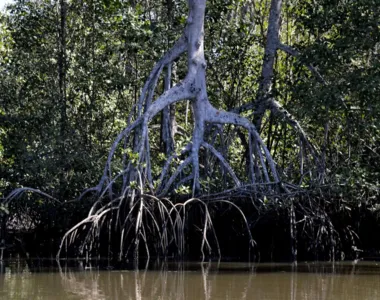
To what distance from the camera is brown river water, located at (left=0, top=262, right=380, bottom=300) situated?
23.2 ft

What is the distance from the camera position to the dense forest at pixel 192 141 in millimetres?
10203

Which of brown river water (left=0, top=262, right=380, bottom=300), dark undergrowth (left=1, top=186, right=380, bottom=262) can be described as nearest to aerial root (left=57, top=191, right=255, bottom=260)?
dark undergrowth (left=1, top=186, right=380, bottom=262)

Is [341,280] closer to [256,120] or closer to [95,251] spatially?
[95,251]

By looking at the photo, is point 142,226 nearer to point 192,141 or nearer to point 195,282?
point 192,141

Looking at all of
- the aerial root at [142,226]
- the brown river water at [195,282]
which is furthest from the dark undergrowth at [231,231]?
the brown river water at [195,282]

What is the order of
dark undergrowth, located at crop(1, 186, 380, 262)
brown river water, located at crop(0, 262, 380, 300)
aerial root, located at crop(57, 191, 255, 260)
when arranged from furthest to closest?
dark undergrowth, located at crop(1, 186, 380, 262) < aerial root, located at crop(57, 191, 255, 260) < brown river water, located at crop(0, 262, 380, 300)

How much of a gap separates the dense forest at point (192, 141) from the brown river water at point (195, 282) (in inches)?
28.6

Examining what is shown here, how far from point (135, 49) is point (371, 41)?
13.6 feet

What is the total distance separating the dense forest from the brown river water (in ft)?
2.38

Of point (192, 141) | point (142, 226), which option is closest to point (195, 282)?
point (142, 226)

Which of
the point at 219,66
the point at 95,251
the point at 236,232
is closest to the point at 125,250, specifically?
the point at 95,251

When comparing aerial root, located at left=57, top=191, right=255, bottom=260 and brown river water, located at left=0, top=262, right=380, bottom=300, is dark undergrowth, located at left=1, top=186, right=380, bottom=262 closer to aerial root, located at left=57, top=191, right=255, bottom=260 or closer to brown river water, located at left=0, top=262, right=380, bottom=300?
aerial root, located at left=57, top=191, right=255, bottom=260

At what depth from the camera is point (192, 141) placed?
35.8ft

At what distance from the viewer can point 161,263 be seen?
975 centimetres
